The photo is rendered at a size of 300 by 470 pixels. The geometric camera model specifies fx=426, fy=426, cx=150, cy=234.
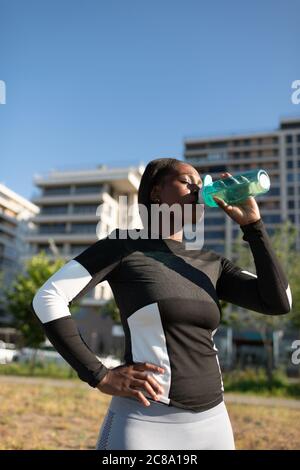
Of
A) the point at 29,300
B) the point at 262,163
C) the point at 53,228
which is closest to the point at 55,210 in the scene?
the point at 53,228

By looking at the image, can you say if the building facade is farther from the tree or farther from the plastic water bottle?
the plastic water bottle

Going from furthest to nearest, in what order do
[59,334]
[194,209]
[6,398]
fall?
[6,398]
[194,209]
[59,334]

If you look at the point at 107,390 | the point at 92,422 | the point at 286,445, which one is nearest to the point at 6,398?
the point at 92,422

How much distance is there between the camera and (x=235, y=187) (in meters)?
1.83

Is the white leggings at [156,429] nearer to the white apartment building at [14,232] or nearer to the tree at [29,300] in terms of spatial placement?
the tree at [29,300]

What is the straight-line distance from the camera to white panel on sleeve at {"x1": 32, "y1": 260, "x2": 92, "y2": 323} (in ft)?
5.13

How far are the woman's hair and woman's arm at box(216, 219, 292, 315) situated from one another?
410mm

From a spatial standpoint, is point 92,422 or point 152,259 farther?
point 92,422

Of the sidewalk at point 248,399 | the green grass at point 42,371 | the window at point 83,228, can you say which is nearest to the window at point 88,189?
the window at point 83,228

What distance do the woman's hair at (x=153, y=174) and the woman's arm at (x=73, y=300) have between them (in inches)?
12.2

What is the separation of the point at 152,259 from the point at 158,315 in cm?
25

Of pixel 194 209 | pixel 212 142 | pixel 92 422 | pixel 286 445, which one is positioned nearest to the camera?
pixel 194 209

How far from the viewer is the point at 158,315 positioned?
62.6 inches

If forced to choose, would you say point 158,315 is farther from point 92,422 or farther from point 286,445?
point 92,422
